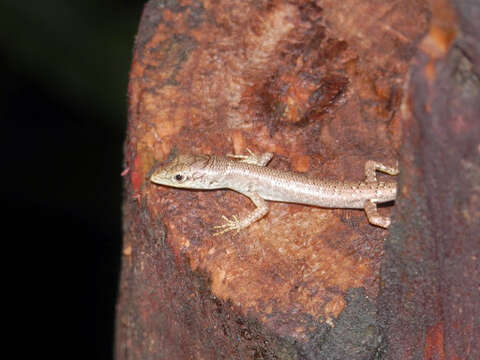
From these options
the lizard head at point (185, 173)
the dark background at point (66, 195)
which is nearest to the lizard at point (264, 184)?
the lizard head at point (185, 173)

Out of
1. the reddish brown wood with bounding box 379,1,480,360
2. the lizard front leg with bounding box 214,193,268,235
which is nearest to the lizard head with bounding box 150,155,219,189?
the lizard front leg with bounding box 214,193,268,235

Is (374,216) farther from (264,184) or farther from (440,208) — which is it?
(440,208)

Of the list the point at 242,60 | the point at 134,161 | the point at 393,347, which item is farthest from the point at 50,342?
the point at 393,347

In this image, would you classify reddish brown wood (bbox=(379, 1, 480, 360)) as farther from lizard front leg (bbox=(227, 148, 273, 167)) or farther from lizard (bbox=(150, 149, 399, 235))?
lizard front leg (bbox=(227, 148, 273, 167))

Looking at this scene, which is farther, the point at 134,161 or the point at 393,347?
the point at 134,161

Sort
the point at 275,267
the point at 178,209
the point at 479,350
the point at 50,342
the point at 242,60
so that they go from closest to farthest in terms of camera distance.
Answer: the point at 479,350 → the point at 275,267 → the point at 178,209 → the point at 242,60 → the point at 50,342

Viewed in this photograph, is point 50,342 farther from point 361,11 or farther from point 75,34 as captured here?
point 361,11
